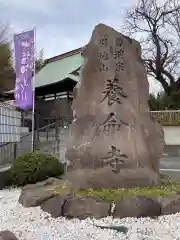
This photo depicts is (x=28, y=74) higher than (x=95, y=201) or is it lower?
higher

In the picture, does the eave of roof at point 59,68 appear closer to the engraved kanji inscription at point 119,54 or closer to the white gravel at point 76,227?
the engraved kanji inscription at point 119,54

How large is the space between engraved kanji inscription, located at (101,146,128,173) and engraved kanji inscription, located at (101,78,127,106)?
0.85 m

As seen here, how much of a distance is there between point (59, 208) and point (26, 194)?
898mm

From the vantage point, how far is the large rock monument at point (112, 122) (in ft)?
18.8

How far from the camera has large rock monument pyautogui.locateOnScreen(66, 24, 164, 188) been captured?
574 centimetres

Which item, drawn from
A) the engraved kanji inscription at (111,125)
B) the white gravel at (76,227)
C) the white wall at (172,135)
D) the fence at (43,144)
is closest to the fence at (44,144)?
the fence at (43,144)

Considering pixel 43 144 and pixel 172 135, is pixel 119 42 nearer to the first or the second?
pixel 43 144

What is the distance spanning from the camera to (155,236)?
161 inches

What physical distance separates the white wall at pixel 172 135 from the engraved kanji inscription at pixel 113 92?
12932 millimetres

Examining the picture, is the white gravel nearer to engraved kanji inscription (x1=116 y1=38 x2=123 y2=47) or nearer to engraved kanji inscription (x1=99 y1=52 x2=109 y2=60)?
engraved kanji inscription (x1=99 y1=52 x2=109 y2=60)

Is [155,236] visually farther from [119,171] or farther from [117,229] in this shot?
[119,171]

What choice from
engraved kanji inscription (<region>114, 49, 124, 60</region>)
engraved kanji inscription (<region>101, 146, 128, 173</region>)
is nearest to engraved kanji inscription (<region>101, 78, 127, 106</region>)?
engraved kanji inscription (<region>114, 49, 124, 60</region>)

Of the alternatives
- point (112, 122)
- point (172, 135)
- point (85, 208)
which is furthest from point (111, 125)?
point (172, 135)

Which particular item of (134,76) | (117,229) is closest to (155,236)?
(117,229)
